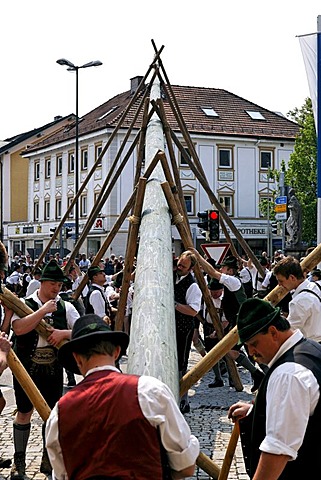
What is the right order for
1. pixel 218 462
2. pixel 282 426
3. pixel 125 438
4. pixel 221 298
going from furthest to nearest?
pixel 221 298 < pixel 218 462 < pixel 282 426 < pixel 125 438

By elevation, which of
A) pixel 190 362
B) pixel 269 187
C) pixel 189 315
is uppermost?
pixel 269 187

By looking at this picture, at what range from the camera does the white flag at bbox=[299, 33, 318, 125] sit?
14305 mm

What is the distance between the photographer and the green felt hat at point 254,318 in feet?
11.2

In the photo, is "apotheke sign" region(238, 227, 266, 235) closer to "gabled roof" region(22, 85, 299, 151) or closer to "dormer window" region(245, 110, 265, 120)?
"gabled roof" region(22, 85, 299, 151)

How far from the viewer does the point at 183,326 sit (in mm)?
8695

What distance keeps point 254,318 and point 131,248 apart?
5.21m

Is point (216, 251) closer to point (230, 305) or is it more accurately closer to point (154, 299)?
point (230, 305)

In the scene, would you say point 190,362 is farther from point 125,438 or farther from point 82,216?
point 82,216

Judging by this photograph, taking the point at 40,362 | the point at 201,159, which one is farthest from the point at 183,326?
the point at 201,159

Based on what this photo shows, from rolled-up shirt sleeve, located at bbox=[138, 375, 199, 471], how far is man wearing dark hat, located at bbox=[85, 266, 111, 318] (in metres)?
6.77

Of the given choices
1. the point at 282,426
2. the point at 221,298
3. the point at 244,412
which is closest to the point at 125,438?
the point at 282,426

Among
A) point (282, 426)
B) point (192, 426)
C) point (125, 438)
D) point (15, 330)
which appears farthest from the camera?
point (192, 426)

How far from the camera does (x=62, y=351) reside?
346 cm

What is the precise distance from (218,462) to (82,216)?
1572 inches
